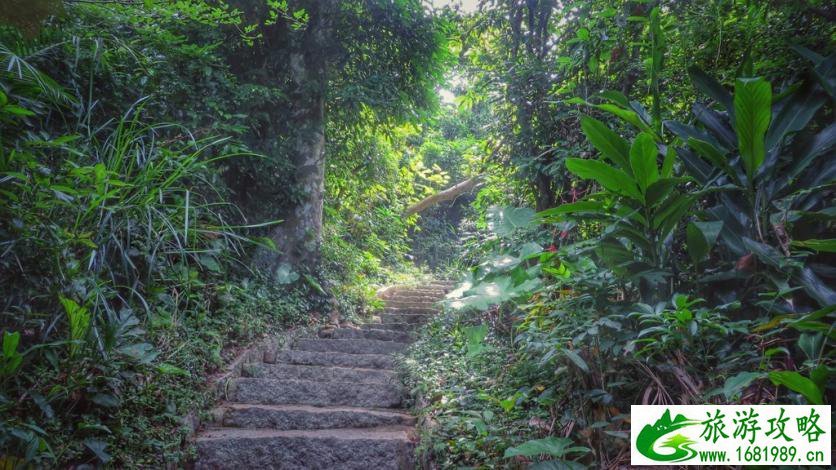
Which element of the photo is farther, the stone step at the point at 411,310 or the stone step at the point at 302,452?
the stone step at the point at 411,310

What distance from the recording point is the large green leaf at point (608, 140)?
67.7 inches

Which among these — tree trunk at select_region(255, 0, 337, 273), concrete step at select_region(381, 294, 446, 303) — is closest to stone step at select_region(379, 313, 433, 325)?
concrete step at select_region(381, 294, 446, 303)

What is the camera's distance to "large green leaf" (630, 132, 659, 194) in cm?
154

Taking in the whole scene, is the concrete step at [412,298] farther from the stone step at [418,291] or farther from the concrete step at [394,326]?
the concrete step at [394,326]

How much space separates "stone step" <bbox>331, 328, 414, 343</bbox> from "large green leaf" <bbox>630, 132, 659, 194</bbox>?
3.14 meters

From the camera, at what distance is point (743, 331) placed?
1341 mm

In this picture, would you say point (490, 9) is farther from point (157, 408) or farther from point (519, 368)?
point (157, 408)

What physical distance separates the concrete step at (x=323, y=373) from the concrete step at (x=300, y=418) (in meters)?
0.46

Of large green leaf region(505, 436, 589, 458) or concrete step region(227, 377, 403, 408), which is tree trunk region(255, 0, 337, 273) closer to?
concrete step region(227, 377, 403, 408)

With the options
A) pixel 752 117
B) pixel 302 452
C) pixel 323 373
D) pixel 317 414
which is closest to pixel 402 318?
pixel 323 373

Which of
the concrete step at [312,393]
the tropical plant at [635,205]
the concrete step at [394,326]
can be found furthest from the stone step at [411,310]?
the tropical plant at [635,205]

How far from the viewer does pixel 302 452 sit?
245cm

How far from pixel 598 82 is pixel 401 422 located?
2.44 metres

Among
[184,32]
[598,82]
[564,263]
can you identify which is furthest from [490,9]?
[564,263]
